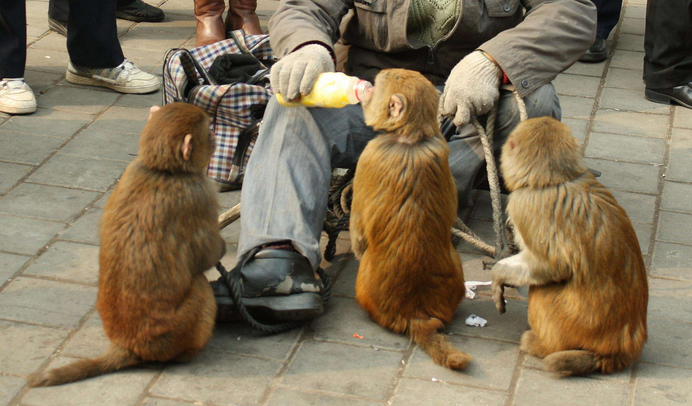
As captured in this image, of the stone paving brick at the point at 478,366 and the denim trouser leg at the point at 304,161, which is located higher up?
the denim trouser leg at the point at 304,161

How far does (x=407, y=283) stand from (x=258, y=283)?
60 cm

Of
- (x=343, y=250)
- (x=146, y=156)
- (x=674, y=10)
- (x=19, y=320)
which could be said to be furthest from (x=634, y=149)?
(x=19, y=320)

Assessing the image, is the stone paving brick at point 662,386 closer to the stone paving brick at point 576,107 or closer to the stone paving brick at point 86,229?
the stone paving brick at point 86,229

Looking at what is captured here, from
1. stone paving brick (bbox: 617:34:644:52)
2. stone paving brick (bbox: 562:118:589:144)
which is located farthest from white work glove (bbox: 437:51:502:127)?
stone paving brick (bbox: 617:34:644:52)

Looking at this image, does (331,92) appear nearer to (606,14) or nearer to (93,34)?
(93,34)

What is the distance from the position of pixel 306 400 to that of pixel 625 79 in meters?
4.25

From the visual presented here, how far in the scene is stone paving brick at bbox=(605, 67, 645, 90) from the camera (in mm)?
5934

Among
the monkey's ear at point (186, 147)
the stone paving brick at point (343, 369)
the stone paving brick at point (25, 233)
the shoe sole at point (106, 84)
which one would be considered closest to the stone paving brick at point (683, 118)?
the stone paving brick at point (343, 369)

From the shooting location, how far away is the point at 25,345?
10.2 feet

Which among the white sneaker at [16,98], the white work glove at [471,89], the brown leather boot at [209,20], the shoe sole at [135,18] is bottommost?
the white sneaker at [16,98]

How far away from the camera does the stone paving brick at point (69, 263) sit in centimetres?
361

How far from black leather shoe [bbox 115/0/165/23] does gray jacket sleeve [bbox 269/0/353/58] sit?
327cm

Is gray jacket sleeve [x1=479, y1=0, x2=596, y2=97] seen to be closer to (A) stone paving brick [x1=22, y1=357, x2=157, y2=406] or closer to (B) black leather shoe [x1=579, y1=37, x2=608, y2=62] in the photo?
(A) stone paving brick [x1=22, y1=357, x2=157, y2=406]

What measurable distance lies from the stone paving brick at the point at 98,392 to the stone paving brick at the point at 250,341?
1.08 ft
